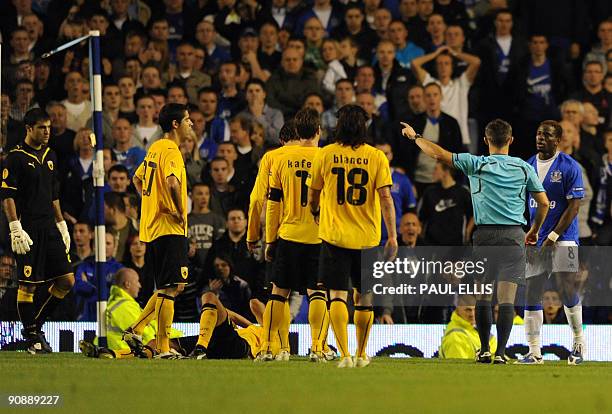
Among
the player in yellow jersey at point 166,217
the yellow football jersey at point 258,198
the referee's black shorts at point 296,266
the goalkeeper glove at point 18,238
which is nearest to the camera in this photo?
the referee's black shorts at point 296,266

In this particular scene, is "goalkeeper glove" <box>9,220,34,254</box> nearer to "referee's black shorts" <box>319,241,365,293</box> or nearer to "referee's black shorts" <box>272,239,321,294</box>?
"referee's black shorts" <box>272,239,321,294</box>

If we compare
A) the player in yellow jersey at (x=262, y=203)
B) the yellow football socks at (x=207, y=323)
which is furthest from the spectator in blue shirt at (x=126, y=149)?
the player in yellow jersey at (x=262, y=203)

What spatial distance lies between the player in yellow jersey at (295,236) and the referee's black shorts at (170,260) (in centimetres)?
94

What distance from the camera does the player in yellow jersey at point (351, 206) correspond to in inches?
464

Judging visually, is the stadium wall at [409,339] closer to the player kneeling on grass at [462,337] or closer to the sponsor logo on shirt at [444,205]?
the player kneeling on grass at [462,337]

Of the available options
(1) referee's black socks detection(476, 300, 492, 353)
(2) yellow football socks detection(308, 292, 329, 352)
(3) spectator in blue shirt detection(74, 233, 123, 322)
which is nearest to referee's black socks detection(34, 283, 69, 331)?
(3) spectator in blue shirt detection(74, 233, 123, 322)

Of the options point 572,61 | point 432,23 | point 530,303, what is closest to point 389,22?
point 432,23

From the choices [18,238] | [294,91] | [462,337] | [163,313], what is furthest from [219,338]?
[294,91]

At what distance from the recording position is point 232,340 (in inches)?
549

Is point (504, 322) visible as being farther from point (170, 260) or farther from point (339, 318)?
point (170, 260)

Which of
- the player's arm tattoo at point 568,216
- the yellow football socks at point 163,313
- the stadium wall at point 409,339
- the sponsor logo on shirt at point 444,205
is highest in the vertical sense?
the sponsor logo on shirt at point 444,205

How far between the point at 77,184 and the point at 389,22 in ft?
17.6

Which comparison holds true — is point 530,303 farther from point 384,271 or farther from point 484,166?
point 384,271

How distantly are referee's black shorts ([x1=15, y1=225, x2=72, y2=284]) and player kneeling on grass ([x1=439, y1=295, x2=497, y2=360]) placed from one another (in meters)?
4.63
